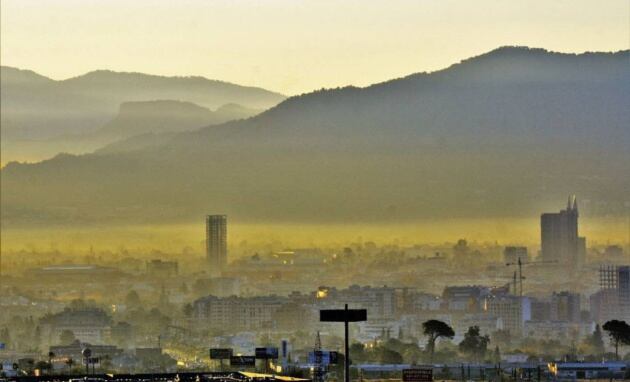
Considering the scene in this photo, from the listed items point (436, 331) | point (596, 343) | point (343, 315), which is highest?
point (436, 331)

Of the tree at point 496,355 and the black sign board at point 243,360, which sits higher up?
the tree at point 496,355

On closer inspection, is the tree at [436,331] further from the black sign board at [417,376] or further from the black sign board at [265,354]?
the black sign board at [417,376]

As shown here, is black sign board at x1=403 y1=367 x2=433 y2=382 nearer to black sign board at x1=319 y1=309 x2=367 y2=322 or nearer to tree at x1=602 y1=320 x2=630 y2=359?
black sign board at x1=319 y1=309 x2=367 y2=322

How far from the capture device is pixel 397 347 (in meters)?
189

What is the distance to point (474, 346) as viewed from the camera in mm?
186500

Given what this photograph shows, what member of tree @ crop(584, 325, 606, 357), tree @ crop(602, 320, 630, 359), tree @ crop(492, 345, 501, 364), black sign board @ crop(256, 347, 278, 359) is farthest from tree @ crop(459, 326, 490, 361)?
black sign board @ crop(256, 347, 278, 359)

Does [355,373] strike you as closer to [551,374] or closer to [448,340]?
[551,374]

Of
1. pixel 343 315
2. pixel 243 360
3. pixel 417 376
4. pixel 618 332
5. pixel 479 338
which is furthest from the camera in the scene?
pixel 479 338

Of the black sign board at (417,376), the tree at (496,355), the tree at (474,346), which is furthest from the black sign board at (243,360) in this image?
the tree at (474,346)

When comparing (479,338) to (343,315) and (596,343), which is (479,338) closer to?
(596,343)

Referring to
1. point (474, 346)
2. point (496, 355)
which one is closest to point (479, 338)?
point (474, 346)

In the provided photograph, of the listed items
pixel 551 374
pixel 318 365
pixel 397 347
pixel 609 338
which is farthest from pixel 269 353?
pixel 609 338

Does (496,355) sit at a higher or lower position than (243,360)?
higher

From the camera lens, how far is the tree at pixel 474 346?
7224 inches
